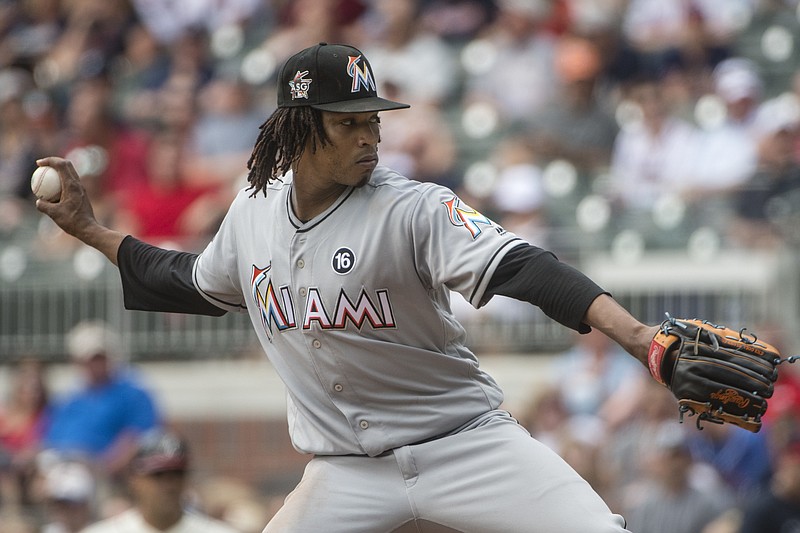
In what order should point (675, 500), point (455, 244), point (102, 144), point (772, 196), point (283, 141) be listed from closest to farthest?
point (455, 244) < point (283, 141) < point (675, 500) < point (772, 196) < point (102, 144)

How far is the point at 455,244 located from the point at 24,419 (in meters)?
6.84

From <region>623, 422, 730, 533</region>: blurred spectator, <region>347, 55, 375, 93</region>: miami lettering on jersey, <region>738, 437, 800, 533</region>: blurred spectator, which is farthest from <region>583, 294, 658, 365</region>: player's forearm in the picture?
<region>623, 422, 730, 533</region>: blurred spectator

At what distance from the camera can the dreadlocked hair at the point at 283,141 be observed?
4.41m

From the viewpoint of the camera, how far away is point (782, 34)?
11.9 metres

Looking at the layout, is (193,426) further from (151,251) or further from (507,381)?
(151,251)

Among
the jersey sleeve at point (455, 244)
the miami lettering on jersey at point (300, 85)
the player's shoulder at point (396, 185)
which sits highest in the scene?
the miami lettering on jersey at point (300, 85)

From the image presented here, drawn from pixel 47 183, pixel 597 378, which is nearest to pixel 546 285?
pixel 47 183

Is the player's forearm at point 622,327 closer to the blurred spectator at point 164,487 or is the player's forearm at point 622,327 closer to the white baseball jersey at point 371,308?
the white baseball jersey at point 371,308

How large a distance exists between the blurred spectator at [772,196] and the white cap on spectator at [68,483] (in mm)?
4561

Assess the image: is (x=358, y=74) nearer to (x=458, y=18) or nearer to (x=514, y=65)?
(x=514, y=65)

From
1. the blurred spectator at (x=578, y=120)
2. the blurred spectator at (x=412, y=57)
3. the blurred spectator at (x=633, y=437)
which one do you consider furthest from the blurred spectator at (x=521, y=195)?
the blurred spectator at (x=633, y=437)

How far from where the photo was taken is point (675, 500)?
8.13 metres

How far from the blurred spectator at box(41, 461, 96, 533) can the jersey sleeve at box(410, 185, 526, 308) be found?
4.90 m

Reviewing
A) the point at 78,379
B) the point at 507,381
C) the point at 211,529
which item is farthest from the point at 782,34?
the point at 211,529
